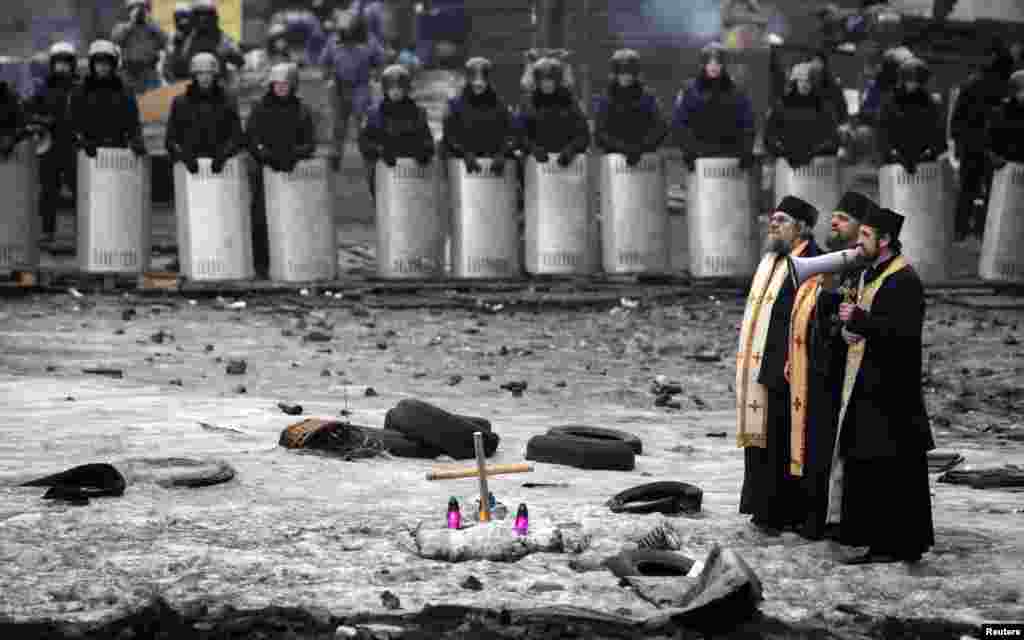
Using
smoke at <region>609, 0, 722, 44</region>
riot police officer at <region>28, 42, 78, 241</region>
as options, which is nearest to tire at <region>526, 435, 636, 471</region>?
riot police officer at <region>28, 42, 78, 241</region>

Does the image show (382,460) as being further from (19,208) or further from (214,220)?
(19,208)

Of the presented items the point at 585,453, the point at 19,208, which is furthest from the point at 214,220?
the point at 585,453

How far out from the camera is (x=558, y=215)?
60.9 ft

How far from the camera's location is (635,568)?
7.91 metres

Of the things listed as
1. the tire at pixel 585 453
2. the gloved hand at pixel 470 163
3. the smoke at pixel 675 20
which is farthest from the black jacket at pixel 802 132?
the smoke at pixel 675 20

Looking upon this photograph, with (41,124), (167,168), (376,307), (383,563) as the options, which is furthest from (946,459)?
(167,168)

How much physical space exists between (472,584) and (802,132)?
1177 centimetres

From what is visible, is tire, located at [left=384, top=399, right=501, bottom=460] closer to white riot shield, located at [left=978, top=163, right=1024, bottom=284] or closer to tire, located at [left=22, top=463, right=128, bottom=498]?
tire, located at [left=22, top=463, right=128, bottom=498]

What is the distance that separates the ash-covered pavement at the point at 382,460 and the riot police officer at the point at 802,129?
1613 millimetres

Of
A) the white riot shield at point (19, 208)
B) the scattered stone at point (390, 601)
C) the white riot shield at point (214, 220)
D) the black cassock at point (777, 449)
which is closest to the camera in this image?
the scattered stone at point (390, 601)

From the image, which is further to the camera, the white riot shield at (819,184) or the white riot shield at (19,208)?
the white riot shield at (819,184)

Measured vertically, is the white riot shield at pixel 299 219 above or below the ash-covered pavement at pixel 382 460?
above

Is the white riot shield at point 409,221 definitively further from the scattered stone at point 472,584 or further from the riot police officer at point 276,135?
the scattered stone at point 472,584

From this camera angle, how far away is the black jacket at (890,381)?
8289 millimetres
